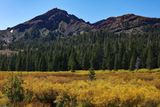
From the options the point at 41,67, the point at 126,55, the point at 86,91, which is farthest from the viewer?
the point at 41,67

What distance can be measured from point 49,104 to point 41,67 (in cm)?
12093

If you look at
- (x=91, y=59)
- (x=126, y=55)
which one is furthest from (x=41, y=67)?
(x=126, y=55)

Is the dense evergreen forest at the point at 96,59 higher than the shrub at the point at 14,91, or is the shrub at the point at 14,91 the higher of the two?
the dense evergreen forest at the point at 96,59

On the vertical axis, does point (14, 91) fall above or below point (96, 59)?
below

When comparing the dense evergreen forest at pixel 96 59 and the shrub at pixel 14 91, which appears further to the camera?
the dense evergreen forest at pixel 96 59

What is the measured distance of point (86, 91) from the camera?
22781 millimetres

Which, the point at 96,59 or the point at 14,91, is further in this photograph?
the point at 96,59

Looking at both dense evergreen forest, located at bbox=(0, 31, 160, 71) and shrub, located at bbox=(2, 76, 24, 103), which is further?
dense evergreen forest, located at bbox=(0, 31, 160, 71)

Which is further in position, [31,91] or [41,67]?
[41,67]

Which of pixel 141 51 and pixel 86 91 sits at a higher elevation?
pixel 141 51

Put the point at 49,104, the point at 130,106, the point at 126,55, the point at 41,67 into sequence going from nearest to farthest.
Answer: the point at 130,106, the point at 49,104, the point at 126,55, the point at 41,67

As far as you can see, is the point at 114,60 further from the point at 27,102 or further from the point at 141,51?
the point at 27,102

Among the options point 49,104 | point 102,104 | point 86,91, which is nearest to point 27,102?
point 49,104

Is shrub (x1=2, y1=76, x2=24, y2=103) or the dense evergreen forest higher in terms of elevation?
the dense evergreen forest
